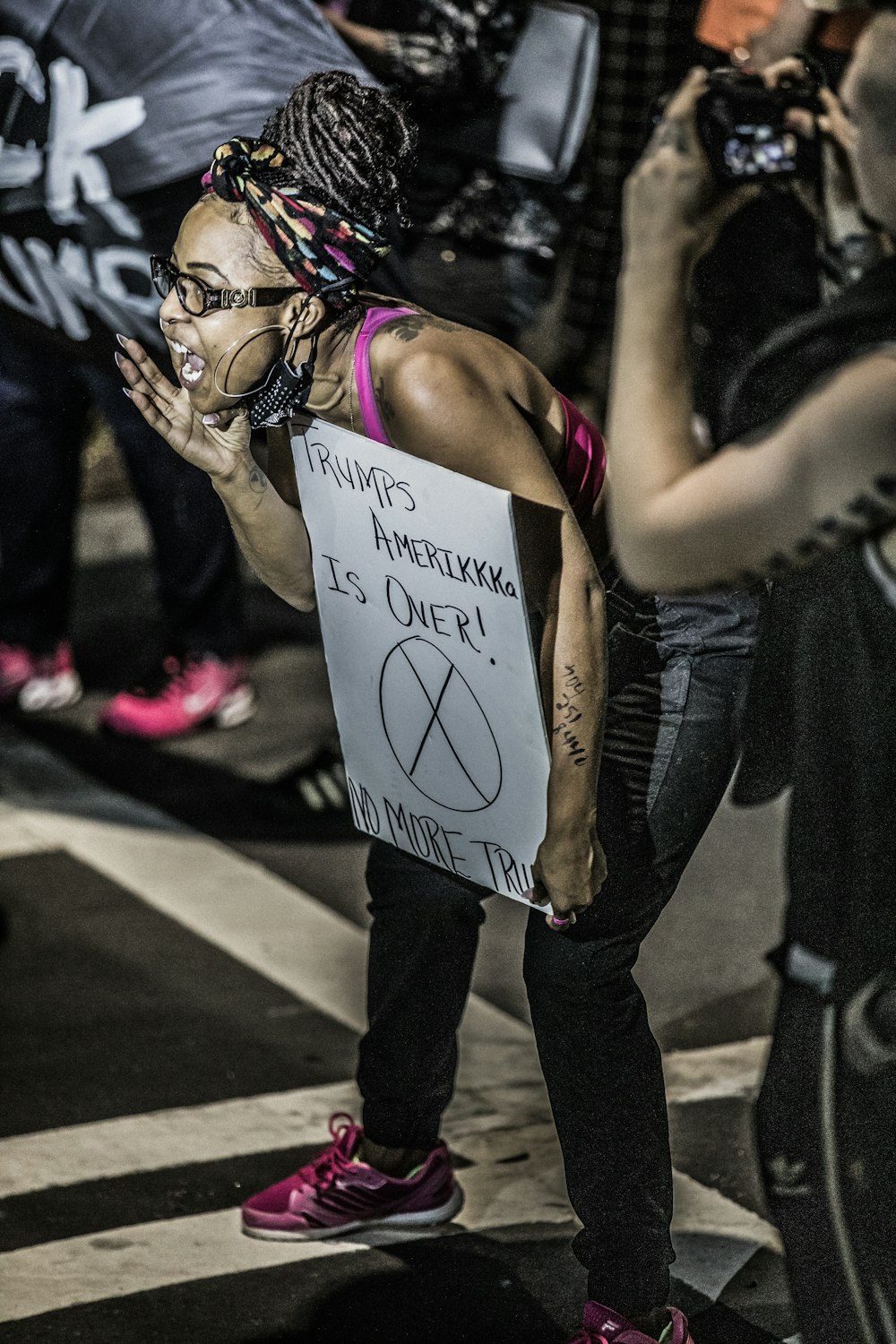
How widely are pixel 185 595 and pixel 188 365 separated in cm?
263

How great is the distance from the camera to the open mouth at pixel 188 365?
230 centimetres

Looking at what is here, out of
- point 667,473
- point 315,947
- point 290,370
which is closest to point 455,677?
Answer: point 290,370

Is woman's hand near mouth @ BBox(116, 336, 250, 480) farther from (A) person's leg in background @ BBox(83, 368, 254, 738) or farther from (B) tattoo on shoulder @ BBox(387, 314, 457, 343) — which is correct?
(A) person's leg in background @ BBox(83, 368, 254, 738)

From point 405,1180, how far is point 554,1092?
0.56 meters

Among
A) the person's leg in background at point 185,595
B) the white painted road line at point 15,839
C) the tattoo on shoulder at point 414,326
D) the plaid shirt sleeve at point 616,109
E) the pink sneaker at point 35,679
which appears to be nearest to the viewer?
the tattoo on shoulder at point 414,326

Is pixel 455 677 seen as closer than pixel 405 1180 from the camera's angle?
Yes

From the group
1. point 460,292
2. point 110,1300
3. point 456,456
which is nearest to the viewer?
point 456,456

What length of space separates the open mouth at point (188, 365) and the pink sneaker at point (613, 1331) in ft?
4.40

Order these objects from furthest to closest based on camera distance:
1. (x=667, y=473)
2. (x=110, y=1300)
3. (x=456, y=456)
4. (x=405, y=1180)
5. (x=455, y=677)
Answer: (x=405, y=1180)
(x=110, y=1300)
(x=455, y=677)
(x=456, y=456)
(x=667, y=473)

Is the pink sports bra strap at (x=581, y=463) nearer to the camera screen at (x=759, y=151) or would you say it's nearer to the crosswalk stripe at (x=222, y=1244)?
the camera screen at (x=759, y=151)

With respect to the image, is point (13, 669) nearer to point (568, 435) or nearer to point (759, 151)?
point (568, 435)

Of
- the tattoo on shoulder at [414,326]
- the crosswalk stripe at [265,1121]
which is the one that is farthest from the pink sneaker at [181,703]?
the tattoo on shoulder at [414,326]

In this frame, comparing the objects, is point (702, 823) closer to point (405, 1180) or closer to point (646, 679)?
point (646, 679)

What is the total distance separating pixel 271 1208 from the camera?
283 cm
